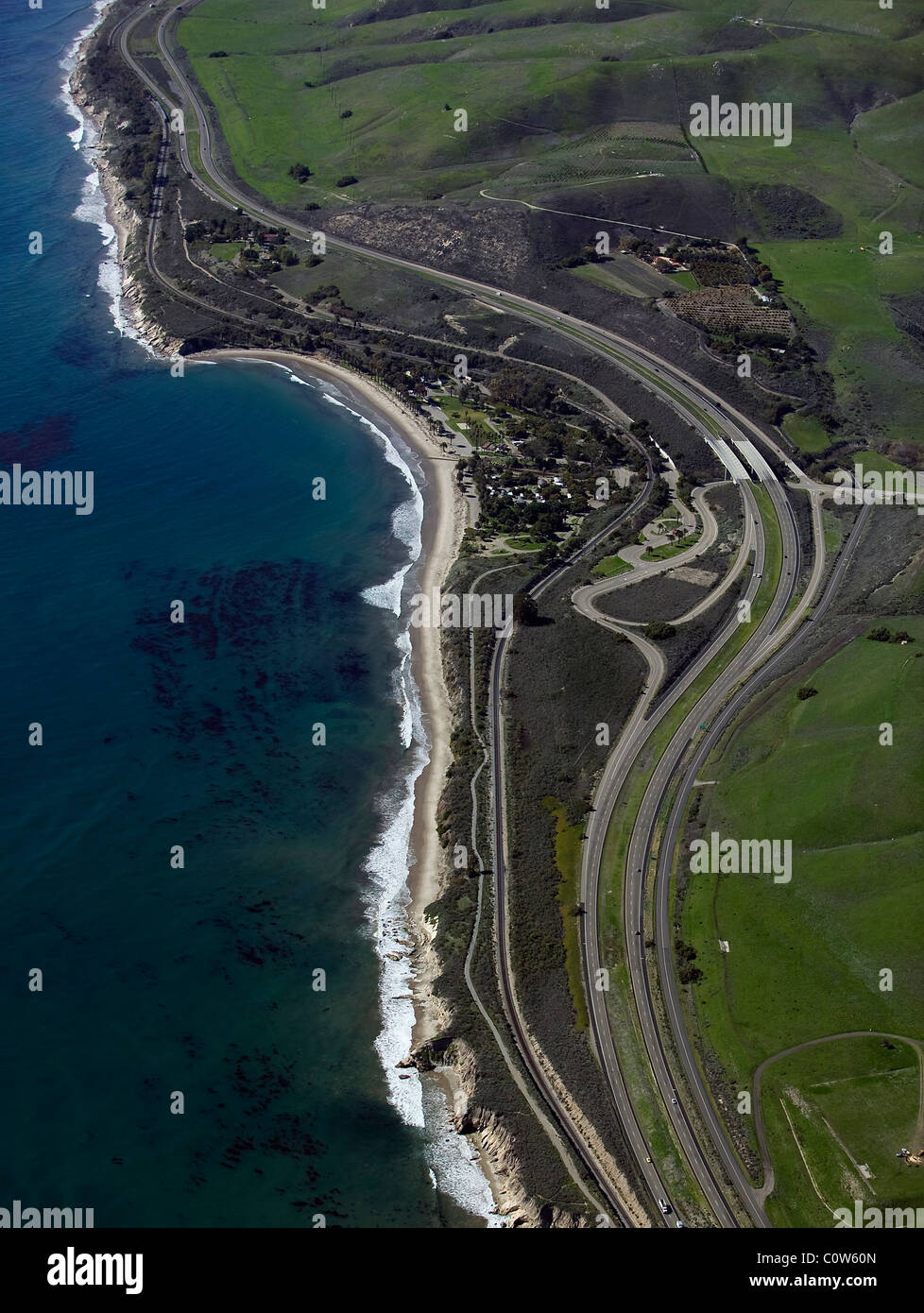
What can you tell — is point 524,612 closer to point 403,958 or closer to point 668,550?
point 668,550

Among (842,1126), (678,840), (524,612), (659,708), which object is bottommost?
(842,1126)

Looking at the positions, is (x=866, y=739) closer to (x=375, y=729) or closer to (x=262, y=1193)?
(x=375, y=729)

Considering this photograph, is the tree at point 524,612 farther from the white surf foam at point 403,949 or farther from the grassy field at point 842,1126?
the grassy field at point 842,1126

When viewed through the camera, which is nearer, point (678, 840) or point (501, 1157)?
point (501, 1157)

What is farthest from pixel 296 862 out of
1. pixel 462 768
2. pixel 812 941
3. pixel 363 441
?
pixel 363 441

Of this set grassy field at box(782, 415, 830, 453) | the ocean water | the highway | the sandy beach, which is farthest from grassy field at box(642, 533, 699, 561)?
grassy field at box(782, 415, 830, 453)

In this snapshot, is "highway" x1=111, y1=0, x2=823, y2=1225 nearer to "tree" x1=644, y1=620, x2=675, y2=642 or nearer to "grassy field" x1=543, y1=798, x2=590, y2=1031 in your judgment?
"grassy field" x1=543, y1=798, x2=590, y2=1031

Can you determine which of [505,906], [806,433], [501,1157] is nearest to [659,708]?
[505,906]
